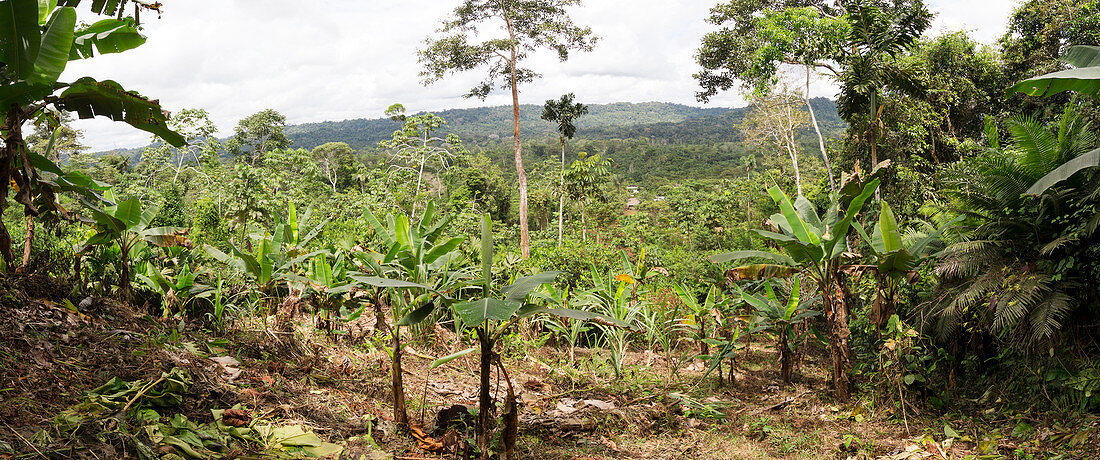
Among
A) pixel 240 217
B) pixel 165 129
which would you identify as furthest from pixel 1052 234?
pixel 240 217

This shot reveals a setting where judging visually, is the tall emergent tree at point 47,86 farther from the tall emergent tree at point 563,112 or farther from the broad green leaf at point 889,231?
the tall emergent tree at point 563,112

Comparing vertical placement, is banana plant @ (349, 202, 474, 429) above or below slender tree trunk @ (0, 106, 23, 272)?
below

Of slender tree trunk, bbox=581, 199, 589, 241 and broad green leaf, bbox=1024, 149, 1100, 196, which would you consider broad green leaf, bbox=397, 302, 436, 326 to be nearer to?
broad green leaf, bbox=1024, 149, 1100, 196

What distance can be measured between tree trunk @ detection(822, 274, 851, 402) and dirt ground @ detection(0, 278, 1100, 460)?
153 millimetres

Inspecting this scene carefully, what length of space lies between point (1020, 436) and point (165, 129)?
5.58m

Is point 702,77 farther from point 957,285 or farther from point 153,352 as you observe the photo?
point 153,352

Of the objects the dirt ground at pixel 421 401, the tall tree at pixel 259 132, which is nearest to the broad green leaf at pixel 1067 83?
the dirt ground at pixel 421 401

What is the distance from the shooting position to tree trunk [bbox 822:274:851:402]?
430cm

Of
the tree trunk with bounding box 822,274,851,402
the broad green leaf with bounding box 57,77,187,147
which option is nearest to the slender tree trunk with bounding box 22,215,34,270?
the broad green leaf with bounding box 57,77,187,147

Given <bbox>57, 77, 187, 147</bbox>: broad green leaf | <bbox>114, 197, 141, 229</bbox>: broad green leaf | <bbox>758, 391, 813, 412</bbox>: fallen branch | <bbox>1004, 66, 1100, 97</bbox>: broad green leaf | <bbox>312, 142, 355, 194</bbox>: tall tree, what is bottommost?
<bbox>758, 391, 813, 412</bbox>: fallen branch

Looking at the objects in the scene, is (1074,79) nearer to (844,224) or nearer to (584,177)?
(844,224)

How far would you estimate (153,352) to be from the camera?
2.96 meters

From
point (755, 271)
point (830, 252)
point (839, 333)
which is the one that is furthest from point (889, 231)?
point (755, 271)

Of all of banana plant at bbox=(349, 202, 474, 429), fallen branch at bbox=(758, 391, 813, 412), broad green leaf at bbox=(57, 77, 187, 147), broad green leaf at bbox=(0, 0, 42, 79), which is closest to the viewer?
broad green leaf at bbox=(0, 0, 42, 79)
